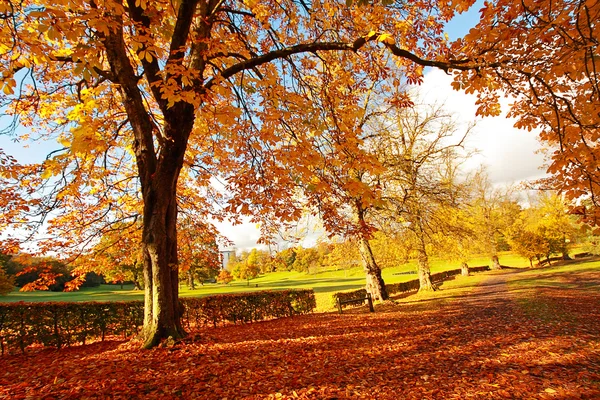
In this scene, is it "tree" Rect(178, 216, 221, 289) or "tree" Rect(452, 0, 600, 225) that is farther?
"tree" Rect(178, 216, 221, 289)

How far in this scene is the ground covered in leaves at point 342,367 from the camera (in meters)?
3.77

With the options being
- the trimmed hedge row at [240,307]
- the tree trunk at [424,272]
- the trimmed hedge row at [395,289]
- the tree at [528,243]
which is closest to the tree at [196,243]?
the trimmed hedge row at [240,307]

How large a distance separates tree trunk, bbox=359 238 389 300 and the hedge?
4.72m

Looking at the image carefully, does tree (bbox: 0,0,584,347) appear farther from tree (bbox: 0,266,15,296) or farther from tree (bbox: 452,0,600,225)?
tree (bbox: 0,266,15,296)

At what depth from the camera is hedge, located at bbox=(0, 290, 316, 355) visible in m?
7.37

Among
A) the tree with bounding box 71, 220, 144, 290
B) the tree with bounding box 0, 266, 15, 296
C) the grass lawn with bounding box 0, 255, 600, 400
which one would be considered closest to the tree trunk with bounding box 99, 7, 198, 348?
the grass lawn with bounding box 0, 255, 600, 400

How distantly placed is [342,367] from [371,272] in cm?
1025

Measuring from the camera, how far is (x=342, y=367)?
4742mm

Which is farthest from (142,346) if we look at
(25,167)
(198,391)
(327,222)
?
(25,167)

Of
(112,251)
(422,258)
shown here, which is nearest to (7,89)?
(112,251)

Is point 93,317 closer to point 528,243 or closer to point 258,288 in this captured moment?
point 258,288

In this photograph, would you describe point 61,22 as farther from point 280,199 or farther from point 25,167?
point 25,167

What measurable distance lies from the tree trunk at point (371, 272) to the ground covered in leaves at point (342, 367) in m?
6.83

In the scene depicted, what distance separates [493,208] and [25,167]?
42.8m
